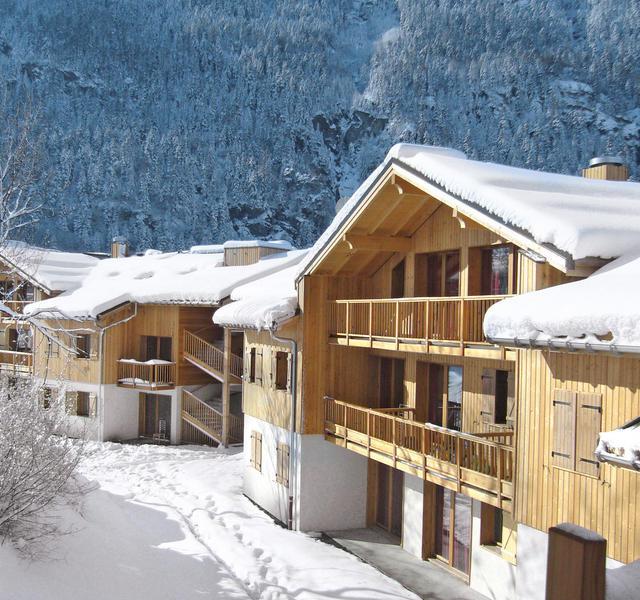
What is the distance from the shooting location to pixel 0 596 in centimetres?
1045

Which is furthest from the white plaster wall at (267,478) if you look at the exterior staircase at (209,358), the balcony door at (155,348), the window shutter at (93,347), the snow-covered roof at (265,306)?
the window shutter at (93,347)

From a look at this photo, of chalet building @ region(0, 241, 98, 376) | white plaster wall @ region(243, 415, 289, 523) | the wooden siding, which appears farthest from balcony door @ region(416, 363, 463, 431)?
chalet building @ region(0, 241, 98, 376)

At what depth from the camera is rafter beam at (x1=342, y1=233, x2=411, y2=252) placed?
16.0m

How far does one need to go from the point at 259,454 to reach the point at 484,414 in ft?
27.9

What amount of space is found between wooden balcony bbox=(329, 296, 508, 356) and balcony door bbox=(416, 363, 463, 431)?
142 cm

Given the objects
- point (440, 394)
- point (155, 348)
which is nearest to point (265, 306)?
point (440, 394)

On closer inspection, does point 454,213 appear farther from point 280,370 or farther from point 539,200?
point 280,370

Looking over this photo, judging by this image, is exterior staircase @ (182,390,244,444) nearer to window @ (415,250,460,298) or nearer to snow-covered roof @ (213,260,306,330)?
snow-covered roof @ (213,260,306,330)

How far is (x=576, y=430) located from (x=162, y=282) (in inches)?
927

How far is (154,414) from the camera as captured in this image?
29.7m

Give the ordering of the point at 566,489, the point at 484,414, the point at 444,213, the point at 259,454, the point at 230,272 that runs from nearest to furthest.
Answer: the point at 566,489
the point at 484,414
the point at 444,213
the point at 259,454
the point at 230,272

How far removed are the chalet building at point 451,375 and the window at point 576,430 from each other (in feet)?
0.08

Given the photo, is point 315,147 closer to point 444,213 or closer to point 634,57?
point 634,57

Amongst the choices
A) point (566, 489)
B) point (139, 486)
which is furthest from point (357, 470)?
point (566, 489)
